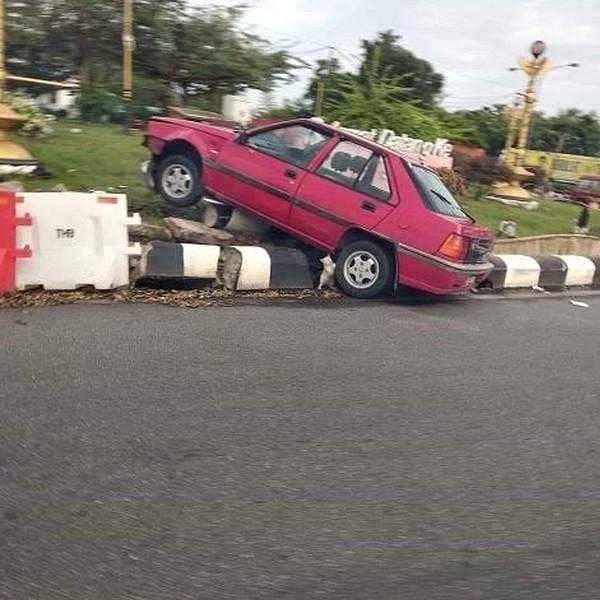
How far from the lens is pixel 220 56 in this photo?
2586 cm

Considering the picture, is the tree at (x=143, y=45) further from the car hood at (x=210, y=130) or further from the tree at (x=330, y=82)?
the car hood at (x=210, y=130)

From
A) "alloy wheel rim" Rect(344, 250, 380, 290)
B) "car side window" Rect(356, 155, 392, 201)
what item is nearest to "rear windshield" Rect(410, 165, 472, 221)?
"car side window" Rect(356, 155, 392, 201)

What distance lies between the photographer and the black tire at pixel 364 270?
7496 millimetres

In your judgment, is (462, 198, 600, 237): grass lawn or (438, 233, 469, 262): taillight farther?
(462, 198, 600, 237): grass lawn

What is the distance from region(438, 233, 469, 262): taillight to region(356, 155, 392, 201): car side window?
0.83 m

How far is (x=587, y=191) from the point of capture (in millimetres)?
30734

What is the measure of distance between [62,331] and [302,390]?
204 cm

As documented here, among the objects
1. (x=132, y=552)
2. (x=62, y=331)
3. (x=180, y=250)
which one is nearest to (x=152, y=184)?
(x=180, y=250)

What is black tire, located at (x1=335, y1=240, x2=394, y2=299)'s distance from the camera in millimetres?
7496

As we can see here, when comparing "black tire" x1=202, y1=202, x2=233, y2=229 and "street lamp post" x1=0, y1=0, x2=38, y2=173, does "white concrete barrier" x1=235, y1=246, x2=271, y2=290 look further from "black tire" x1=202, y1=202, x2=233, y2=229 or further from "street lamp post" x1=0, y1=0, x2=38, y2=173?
"street lamp post" x1=0, y1=0, x2=38, y2=173

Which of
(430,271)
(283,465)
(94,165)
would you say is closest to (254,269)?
(430,271)

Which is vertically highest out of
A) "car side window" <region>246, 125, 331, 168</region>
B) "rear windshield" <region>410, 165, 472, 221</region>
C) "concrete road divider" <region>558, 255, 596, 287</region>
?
"car side window" <region>246, 125, 331, 168</region>

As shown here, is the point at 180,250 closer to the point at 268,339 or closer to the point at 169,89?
the point at 268,339

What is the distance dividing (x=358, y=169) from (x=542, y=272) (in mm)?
3838
